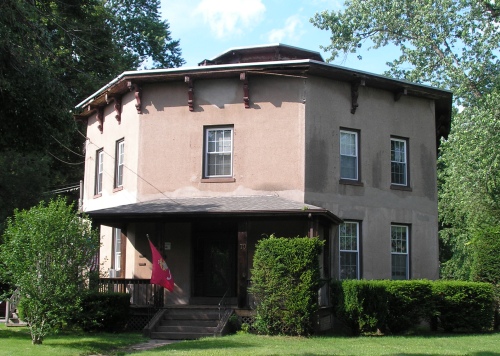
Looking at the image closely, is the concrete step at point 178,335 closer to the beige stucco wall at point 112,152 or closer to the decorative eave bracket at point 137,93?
the beige stucco wall at point 112,152

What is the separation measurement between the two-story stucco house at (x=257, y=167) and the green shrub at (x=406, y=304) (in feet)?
7.39

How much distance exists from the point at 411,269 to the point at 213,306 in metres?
6.96

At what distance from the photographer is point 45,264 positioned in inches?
567

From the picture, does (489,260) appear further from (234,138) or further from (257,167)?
(234,138)

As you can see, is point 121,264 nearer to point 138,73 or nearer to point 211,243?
point 211,243

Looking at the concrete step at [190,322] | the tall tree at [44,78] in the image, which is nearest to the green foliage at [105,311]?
the concrete step at [190,322]

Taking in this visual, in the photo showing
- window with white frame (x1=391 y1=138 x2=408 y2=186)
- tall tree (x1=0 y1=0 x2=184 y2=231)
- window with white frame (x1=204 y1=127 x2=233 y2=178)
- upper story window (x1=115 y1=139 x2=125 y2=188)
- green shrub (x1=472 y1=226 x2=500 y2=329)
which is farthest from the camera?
upper story window (x1=115 y1=139 x2=125 y2=188)

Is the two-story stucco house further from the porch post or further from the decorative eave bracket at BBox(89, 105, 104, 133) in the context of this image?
the decorative eave bracket at BBox(89, 105, 104, 133)

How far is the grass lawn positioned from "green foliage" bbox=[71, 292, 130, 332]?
1.72ft

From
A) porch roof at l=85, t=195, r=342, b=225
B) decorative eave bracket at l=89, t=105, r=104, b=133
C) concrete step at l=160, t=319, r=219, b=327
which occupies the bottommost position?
concrete step at l=160, t=319, r=219, b=327

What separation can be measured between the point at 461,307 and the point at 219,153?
8191 mm

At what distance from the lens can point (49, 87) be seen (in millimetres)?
15453

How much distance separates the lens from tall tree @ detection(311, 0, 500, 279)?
24.1 m

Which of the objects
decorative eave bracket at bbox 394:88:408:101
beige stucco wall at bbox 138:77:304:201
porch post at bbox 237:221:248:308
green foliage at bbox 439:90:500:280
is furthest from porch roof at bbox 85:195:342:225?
green foliage at bbox 439:90:500:280
